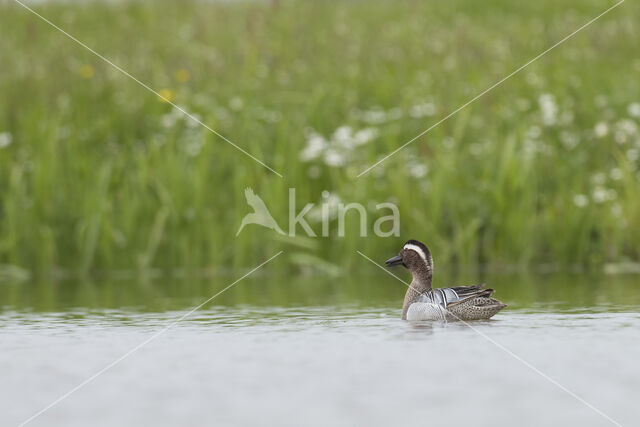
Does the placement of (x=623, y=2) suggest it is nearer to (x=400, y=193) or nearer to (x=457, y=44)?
(x=457, y=44)

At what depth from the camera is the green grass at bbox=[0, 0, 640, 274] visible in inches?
437

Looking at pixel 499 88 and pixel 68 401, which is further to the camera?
pixel 499 88

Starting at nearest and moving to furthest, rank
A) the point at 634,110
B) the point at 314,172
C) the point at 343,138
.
→ the point at 314,172
the point at 343,138
the point at 634,110

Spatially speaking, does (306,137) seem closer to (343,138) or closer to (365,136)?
(343,138)

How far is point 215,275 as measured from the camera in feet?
35.6

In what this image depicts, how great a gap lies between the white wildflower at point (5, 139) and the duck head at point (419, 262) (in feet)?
22.4

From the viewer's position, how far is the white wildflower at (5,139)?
A: 1267cm

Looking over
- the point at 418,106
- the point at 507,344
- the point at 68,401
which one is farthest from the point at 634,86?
the point at 68,401

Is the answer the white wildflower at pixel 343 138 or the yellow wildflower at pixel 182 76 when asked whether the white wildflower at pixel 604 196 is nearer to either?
the white wildflower at pixel 343 138

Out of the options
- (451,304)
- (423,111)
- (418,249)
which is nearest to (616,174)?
(423,111)

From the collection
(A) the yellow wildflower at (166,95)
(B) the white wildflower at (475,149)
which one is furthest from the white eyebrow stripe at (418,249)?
(A) the yellow wildflower at (166,95)

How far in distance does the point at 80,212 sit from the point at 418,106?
4589 mm

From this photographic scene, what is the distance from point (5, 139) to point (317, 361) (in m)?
8.31

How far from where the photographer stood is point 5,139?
12.8 metres
